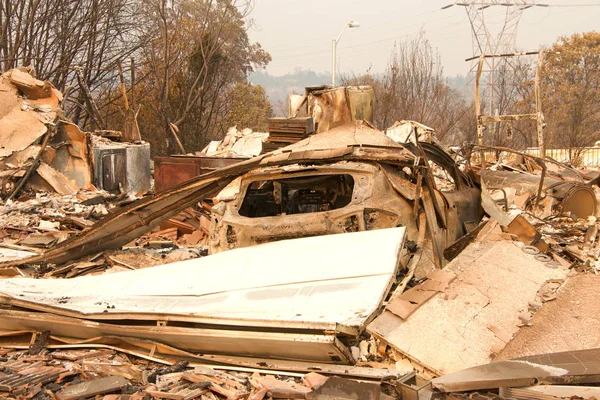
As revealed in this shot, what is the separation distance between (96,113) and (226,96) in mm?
8111

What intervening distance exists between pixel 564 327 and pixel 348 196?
11.4ft

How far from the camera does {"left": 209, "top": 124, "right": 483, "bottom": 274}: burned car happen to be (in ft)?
19.0

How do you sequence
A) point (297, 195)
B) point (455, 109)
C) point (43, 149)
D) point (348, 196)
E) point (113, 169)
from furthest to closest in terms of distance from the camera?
point (455, 109) < point (113, 169) < point (43, 149) < point (297, 195) < point (348, 196)

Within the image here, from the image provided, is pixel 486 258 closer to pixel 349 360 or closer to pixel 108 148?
pixel 349 360

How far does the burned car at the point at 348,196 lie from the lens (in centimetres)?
580

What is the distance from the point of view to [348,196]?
760 centimetres

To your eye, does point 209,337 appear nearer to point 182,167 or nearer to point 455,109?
point 182,167

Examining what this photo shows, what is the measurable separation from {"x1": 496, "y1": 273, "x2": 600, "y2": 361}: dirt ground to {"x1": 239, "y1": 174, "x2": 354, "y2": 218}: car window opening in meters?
3.04

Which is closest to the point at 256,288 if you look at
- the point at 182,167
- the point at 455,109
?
the point at 182,167

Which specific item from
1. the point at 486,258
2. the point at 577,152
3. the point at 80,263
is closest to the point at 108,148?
the point at 80,263

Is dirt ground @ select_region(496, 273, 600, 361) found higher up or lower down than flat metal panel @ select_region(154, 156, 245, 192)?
lower down

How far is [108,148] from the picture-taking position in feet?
51.6

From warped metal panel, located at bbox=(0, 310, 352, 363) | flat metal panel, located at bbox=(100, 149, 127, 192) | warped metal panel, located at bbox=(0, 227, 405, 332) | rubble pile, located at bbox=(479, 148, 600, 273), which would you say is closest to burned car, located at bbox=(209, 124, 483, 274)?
warped metal panel, located at bbox=(0, 227, 405, 332)

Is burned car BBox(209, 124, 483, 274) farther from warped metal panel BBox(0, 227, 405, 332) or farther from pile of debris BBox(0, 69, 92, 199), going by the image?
pile of debris BBox(0, 69, 92, 199)
